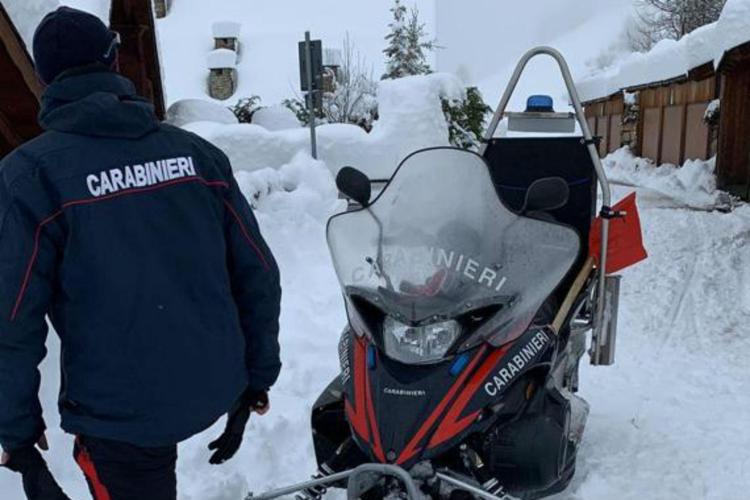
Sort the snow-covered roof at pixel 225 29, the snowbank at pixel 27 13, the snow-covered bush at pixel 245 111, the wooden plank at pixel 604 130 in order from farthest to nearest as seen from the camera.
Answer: the snow-covered roof at pixel 225 29
the wooden plank at pixel 604 130
the snow-covered bush at pixel 245 111
the snowbank at pixel 27 13

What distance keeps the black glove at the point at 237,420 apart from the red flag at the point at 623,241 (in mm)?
2129

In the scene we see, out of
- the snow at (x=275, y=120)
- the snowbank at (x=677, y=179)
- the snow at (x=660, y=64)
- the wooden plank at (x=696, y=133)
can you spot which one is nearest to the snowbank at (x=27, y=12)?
the snow at (x=275, y=120)

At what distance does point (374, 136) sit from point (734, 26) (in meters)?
6.62

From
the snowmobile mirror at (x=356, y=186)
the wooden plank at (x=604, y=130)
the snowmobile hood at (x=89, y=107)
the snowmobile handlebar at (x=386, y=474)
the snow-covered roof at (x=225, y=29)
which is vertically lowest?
the wooden plank at (x=604, y=130)

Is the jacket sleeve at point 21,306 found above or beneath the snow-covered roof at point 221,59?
beneath

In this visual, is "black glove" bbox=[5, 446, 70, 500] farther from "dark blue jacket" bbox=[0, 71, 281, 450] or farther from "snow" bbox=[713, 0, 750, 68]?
"snow" bbox=[713, 0, 750, 68]

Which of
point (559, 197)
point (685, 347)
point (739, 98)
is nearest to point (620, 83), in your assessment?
point (739, 98)

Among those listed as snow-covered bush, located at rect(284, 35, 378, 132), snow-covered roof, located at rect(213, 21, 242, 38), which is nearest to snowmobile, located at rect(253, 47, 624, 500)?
snow-covered bush, located at rect(284, 35, 378, 132)

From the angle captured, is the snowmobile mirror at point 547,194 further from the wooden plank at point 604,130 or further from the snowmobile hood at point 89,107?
the wooden plank at point 604,130

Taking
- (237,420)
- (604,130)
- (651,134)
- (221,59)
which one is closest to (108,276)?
(237,420)

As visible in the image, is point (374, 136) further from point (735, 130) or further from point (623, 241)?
point (623, 241)

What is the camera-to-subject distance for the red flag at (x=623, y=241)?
3.89 m

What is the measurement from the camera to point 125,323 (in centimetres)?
201

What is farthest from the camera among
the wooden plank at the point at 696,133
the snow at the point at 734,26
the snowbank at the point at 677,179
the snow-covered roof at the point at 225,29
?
the snow-covered roof at the point at 225,29
